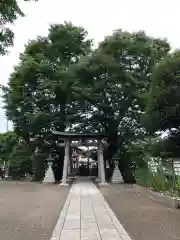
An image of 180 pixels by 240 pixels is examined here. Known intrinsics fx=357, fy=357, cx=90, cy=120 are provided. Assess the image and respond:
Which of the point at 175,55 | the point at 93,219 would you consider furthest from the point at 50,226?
the point at 175,55

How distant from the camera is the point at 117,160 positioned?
880 inches

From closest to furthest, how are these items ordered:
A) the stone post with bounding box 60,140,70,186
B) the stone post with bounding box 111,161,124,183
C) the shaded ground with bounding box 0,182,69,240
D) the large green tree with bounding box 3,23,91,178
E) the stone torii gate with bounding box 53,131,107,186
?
the shaded ground with bounding box 0,182,69,240 → the stone post with bounding box 60,140,70,186 → the stone torii gate with bounding box 53,131,107,186 → the stone post with bounding box 111,161,124,183 → the large green tree with bounding box 3,23,91,178

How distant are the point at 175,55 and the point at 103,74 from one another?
9804 millimetres

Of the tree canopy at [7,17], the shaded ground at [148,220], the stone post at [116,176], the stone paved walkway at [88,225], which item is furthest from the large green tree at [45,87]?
the tree canopy at [7,17]

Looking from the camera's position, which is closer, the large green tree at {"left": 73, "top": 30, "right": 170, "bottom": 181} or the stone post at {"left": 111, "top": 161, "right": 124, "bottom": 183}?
the stone post at {"left": 111, "top": 161, "right": 124, "bottom": 183}

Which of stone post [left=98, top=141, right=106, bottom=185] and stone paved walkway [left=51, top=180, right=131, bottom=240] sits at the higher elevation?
stone post [left=98, top=141, right=106, bottom=185]

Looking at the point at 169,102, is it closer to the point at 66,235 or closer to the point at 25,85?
the point at 66,235

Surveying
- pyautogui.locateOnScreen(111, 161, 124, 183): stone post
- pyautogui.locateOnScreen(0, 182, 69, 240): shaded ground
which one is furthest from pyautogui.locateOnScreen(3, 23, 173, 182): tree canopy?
pyautogui.locateOnScreen(0, 182, 69, 240): shaded ground

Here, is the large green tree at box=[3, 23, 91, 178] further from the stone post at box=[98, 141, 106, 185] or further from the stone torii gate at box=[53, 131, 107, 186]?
the stone post at box=[98, 141, 106, 185]

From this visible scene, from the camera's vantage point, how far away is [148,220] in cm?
787

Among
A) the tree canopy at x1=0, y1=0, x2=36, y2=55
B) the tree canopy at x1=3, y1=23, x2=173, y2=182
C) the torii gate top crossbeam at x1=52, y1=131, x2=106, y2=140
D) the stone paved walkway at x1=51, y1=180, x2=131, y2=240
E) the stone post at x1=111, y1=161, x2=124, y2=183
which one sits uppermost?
the tree canopy at x1=3, y1=23, x2=173, y2=182

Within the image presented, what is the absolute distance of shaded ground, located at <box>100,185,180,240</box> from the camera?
6388mm

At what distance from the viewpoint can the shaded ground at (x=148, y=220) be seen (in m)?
6.39

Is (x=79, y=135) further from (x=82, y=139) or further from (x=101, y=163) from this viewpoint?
(x=101, y=163)
